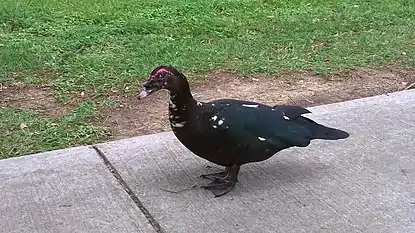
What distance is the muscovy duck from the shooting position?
360 centimetres

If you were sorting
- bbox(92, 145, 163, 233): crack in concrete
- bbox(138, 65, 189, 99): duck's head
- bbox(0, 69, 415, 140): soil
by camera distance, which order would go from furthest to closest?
1. bbox(0, 69, 415, 140): soil
2. bbox(138, 65, 189, 99): duck's head
3. bbox(92, 145, 163, 233): crack in concrete

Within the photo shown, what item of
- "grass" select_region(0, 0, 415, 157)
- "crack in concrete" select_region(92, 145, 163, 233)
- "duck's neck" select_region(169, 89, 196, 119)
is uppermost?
"duck's neck" select_region(169, 89, 196, 119)

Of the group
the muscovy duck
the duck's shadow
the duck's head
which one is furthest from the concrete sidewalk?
the duck's head

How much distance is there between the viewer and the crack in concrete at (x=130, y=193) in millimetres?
3426

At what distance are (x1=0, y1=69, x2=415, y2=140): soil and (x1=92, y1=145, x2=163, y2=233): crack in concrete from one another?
1.39 feet

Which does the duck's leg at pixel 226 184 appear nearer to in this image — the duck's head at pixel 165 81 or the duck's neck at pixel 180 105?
the duck's neck at pixel 180 105

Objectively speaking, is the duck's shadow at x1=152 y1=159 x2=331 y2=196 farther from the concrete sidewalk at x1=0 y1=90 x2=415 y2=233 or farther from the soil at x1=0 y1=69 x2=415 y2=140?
the soil at x1=0 y1=69 x2=415 y2=140

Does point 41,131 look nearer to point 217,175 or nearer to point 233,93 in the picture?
point 217,175

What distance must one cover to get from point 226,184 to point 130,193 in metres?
0.46

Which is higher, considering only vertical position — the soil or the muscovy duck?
the muscovy duck

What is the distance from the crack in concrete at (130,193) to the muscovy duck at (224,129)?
0.35 meters

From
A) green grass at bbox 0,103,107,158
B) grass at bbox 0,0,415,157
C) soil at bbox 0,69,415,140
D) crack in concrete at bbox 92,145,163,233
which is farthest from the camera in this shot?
grass at bbox 0,0,415,157

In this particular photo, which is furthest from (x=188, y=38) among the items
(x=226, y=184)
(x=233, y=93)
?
(x=226, y=184)

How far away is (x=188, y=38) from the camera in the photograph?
634 centimetres
